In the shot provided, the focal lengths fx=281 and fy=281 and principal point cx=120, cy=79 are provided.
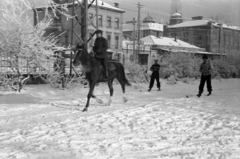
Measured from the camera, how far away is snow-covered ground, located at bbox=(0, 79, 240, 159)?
505 centimetres

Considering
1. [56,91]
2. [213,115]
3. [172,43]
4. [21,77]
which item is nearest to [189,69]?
[56,91]

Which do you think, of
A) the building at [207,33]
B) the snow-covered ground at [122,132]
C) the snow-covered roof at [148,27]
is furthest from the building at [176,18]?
the snow-covered ground at [122,132]

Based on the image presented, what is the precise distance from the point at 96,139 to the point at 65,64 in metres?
10.6

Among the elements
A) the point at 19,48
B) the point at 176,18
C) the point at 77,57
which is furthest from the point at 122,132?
the point at 176,18

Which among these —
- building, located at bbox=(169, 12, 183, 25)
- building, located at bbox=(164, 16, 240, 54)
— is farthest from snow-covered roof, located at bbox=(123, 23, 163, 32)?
building, located at bbox=(169, 12, 183, 25)

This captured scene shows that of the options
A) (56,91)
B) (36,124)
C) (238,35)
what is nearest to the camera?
(36,124)

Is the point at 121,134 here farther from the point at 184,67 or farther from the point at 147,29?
the point at 147,29

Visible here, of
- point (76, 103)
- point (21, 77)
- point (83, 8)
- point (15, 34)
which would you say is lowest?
point (76, 103)

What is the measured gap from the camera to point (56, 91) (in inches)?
586

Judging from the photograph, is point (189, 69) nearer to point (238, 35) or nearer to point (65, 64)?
point (65, 64)

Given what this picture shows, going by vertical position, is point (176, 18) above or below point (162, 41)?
above

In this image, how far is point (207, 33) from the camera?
2953 inches

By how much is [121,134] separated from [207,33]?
73821 mm

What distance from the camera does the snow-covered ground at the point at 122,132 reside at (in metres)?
5.05
